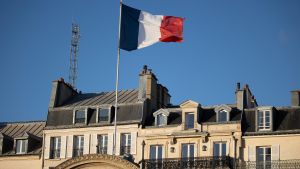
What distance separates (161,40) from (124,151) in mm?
10039

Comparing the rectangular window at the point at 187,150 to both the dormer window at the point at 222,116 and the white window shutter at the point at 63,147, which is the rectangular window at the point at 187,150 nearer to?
the dormer window at the point at 222,116

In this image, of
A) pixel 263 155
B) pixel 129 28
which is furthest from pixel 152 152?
pixel 129 28

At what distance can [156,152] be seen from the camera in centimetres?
5662

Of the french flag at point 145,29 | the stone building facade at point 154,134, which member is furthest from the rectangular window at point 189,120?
the french flag at point 145,29

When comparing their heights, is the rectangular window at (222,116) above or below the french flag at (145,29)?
below

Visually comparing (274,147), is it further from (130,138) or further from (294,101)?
(130,138)

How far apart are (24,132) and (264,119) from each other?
18515 millimetres

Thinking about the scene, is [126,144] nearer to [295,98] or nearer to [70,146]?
[70,146]

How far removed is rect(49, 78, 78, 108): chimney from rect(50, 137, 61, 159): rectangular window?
2.90 m

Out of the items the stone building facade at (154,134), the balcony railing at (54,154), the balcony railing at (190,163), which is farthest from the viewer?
the balcony railing at (54,154)

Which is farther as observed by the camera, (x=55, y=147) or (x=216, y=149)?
(x=55, y=147)

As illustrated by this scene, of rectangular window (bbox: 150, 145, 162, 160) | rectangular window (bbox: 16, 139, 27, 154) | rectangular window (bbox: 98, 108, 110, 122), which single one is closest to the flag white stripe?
rectangular window (bbox: 150, 145, 162, 160)

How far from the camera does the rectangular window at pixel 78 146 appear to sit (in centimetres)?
5875

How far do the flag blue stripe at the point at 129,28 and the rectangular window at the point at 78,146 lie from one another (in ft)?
33.7
